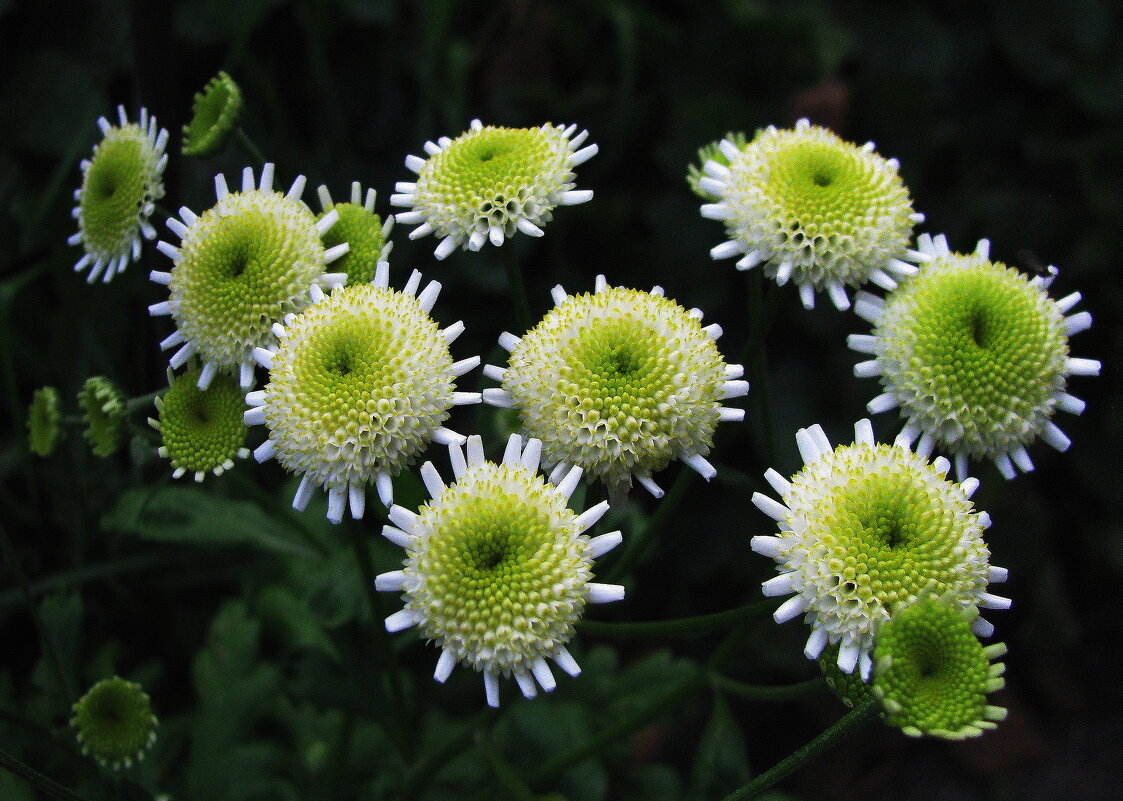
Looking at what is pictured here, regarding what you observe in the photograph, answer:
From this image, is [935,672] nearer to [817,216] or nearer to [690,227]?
[817,216]

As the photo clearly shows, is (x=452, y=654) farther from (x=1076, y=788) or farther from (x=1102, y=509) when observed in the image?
(x=1102, y=509)

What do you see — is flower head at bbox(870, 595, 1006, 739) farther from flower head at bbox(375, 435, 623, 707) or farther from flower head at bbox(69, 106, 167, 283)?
flower head at bbox(69, 106, 167, 283)

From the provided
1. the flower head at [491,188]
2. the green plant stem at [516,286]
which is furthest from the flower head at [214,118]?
the green plant stem at [516,286]

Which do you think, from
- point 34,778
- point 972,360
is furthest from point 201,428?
point 972,360

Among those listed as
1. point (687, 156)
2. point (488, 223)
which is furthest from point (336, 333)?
point (687, 156)

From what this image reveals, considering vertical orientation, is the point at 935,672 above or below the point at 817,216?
below

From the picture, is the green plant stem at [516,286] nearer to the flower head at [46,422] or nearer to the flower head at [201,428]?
the flower head at [201,428]

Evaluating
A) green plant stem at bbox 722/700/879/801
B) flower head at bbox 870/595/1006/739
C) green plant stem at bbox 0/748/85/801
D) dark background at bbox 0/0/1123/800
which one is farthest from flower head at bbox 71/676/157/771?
flower head at bbox 870/595/1006/739
